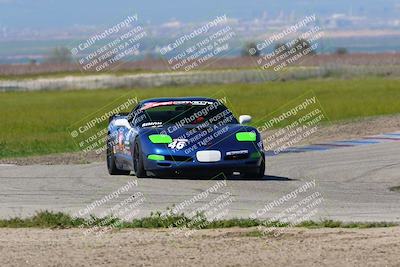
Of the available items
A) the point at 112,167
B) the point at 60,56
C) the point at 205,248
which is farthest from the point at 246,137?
the point at 60,56

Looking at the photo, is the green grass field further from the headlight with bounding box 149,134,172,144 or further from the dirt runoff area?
the dirt runoff area

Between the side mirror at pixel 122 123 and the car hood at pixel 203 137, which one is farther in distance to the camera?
the side mirror at pixel 122 123

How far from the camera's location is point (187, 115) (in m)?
21.3

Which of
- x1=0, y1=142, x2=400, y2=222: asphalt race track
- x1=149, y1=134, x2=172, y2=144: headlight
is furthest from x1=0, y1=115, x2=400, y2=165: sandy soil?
x1=149, y1=134, x2=172, y2=144: headlight

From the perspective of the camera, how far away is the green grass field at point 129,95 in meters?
35.8

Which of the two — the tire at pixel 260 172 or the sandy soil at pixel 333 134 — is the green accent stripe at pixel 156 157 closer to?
the tire at pixel 260 172

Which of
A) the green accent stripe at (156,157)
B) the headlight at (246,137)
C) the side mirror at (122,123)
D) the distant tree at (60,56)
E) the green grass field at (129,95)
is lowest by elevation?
the distant tree at (60,56)

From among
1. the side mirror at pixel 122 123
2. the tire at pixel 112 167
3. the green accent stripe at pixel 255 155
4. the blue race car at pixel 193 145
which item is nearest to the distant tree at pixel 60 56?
the tire at pixel 112 167

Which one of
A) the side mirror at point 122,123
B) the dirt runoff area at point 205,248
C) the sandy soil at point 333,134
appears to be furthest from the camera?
the sandy soil at point 333,134

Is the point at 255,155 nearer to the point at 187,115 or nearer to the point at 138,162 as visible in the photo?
the point at 187,115

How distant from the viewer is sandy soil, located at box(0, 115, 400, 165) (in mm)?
26047

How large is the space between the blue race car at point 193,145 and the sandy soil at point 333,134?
4546mm

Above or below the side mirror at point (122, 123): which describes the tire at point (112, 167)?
below

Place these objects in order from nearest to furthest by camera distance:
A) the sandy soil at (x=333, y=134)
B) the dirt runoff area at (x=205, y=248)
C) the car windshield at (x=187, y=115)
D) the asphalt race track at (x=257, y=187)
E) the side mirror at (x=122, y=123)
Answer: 1. the dirt runoff area at (x=205, y=248)
2. the asphalt race track at (x=257, y=187)
3. the car windshield at (x=187, y=115)
4. the side mirror at (x=122, y=123)
5. the sandy soil at (x=333, y=134)
